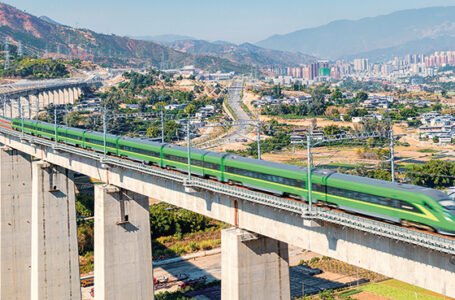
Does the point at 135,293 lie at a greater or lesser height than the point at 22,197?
lesser

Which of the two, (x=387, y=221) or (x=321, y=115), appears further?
(x=321, y=115)

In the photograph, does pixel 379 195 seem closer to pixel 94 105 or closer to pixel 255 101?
pixel 94 105

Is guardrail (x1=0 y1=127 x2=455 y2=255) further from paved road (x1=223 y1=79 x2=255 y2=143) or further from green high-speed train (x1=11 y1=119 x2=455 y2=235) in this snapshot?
paved road (x1=223 y1=79 x2=255 y2=143)

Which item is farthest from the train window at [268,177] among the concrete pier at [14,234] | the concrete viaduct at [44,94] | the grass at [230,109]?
the grass at [230,109]

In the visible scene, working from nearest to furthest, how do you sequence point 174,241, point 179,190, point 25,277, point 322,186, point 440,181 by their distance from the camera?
point 322,186, point 179,190, point 25,277, point 174,241, point 440,181

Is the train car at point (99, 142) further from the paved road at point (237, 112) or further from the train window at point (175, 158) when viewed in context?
the paved road at point (237, 112)

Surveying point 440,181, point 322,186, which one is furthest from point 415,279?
point 440,181
